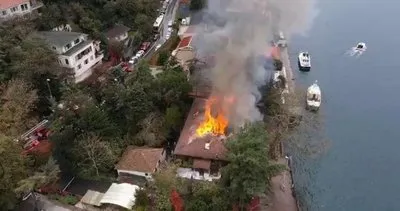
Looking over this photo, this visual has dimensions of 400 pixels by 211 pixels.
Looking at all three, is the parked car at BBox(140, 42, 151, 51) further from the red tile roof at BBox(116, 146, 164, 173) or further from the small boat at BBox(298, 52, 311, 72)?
the red tile roof at BBox(116, 146, 164, 173)

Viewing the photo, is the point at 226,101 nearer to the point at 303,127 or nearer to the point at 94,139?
the point at 303,127

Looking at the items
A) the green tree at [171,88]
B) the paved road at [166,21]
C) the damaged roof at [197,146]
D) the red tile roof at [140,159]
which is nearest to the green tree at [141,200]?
the red tile roof at [140,159]

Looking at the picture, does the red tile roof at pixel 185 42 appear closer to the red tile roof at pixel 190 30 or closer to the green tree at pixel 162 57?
the red tile roof at pixel 190 30

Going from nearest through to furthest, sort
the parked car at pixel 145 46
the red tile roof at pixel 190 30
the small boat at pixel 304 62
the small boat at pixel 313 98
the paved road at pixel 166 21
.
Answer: the small boat at pixel 313 98, the paved road at pixel 166 21, the parked car at pixel 145 46, the small boat at pixel 304 62, the red tile roof at pixel 190 30

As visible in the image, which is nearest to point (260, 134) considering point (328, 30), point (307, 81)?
point (307, 81)

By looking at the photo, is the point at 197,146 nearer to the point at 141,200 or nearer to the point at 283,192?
the point at 141,200
